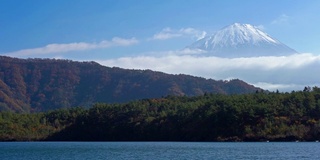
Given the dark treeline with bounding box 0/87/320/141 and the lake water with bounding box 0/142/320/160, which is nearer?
the lake water with bounding box 0/142/320/160

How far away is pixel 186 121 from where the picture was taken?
4902 inches

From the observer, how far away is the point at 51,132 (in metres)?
146

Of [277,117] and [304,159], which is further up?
[277,117]

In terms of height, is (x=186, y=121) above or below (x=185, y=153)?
above

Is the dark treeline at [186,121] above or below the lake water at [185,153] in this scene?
above

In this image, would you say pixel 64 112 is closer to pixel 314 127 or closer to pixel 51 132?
pixel 51 132

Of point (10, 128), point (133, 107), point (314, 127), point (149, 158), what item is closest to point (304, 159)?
point (149, 158)

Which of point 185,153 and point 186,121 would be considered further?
point 186,121

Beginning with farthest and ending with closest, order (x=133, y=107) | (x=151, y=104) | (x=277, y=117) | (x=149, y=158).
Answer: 1. (x=151, y=104)
2. (x=133, y=107)
3. (x=277, y=117)
4. (x=149, y=158)

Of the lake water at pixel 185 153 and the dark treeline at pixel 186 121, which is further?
the dark treeline at pixel 186 121

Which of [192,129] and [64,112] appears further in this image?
[64,112]

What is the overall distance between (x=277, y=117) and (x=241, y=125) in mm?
7408

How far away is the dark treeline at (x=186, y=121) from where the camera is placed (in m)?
108

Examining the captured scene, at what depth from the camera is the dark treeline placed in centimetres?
10775
